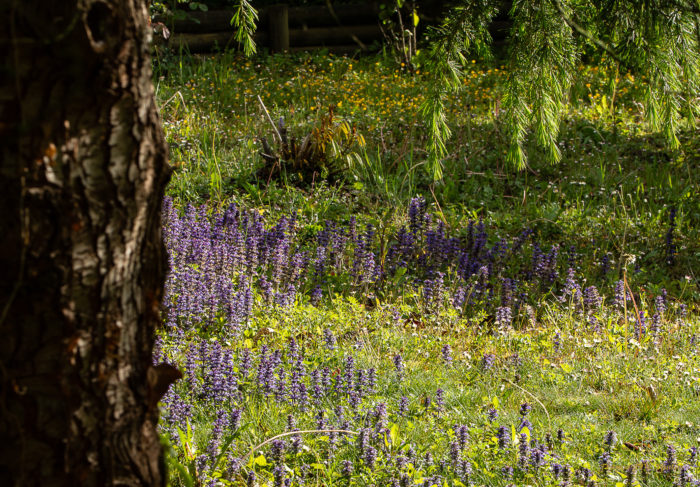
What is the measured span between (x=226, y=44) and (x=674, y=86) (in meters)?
10.2

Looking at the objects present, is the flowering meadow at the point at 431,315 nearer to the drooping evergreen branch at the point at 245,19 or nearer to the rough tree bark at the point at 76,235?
the rough tree bark at the point at 76,235

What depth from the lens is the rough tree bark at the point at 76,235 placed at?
1.22 meters

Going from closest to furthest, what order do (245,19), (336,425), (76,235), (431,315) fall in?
(76,235), (336,425), (245,19), (431,315)

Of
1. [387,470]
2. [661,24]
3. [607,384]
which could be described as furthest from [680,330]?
[387,470]

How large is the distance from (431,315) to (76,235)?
142 inches

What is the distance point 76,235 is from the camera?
1.28 meters

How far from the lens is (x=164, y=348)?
3.99m

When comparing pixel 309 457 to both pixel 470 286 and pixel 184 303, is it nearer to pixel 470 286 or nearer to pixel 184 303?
pixel 184 303

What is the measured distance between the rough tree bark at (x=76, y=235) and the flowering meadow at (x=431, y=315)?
0.83 meters

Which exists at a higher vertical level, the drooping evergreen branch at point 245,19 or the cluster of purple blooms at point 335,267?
the drooping evergreen branch at point 245,19

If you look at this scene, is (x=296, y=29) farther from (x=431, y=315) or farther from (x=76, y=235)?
(x=76, y=235)

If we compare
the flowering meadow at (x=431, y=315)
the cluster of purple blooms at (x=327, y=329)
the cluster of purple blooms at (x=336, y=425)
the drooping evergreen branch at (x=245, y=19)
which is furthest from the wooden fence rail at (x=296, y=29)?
the cluster of purple blooms at (x=336, y=425)

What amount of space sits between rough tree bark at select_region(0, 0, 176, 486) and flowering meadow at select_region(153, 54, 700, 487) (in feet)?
2.71

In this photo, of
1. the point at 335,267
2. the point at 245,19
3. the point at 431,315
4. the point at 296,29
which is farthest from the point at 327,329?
the point at 296,29
